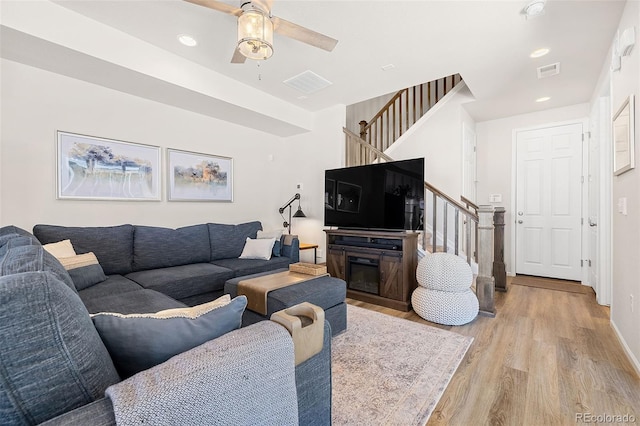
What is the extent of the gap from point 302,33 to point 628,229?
2879 mm

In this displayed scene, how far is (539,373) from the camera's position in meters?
1.83

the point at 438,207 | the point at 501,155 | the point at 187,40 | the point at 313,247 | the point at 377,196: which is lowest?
the point at 313,247

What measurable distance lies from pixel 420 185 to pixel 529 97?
2.39m

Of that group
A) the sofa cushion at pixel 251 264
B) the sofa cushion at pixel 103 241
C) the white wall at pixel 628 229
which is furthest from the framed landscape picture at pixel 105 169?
the white wall at pixel 628 229

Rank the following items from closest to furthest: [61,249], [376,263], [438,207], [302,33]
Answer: [302,33]
[61,249]
[376,263]
[438,207]

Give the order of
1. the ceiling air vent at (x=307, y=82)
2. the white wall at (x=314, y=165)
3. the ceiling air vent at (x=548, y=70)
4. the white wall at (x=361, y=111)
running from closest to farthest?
the ceiling air vent at (x=548, y=70)
the ceiling air vent at (x=307, y=82)
the white wall at (x=314, y=165)
the white wall at (x=361, y=111)

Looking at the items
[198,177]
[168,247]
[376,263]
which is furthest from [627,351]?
[198,177]

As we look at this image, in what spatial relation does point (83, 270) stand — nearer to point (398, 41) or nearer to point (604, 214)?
point (398, 41)

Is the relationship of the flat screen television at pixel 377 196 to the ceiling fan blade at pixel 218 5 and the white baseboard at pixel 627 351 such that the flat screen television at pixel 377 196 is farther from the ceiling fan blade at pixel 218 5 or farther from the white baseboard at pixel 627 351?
the ceiling fan blade at pixel 218 5

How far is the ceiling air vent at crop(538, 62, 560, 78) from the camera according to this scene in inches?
120

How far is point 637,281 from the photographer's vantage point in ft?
6.14

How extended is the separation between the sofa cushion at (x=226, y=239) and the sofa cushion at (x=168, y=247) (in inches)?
2.9

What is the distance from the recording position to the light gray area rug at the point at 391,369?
1495 mm

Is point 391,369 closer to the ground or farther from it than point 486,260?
closer to the ground
